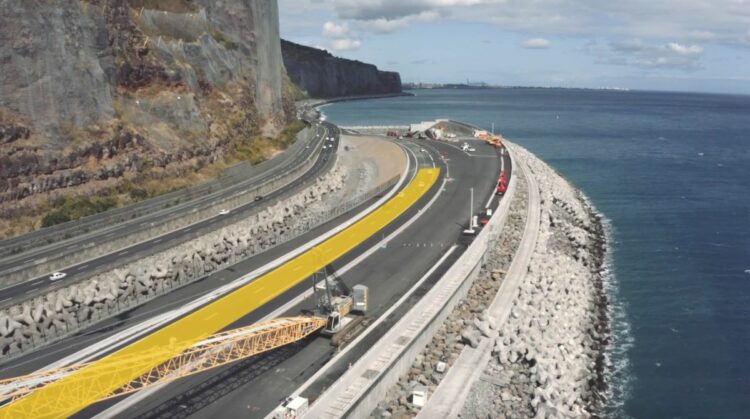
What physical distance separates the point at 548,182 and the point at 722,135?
12221 cm

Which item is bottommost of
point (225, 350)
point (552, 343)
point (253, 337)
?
point (552, 343)

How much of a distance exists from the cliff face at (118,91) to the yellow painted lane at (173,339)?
2840 cm

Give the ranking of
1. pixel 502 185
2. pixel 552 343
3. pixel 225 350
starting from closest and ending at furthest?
1. pixel 225 350
2. pixel 552 343
3. pixel 502 185

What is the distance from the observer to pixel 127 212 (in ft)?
200

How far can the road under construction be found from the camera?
2791 cm

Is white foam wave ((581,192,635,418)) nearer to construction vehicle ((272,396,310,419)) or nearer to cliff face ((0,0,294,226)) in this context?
construction vehicle ((272,396,310,419))

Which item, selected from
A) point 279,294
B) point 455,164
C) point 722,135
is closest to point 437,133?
point 455,164

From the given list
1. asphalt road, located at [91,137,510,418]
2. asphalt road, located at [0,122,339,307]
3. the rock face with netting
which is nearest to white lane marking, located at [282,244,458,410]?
asphalt road, located at [91,137,510,418]

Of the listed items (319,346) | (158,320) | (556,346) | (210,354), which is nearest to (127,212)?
(158,320)

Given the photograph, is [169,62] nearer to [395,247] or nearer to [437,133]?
[395,247]

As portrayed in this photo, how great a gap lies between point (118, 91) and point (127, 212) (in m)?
20.2

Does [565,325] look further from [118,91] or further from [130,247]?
[118,91]

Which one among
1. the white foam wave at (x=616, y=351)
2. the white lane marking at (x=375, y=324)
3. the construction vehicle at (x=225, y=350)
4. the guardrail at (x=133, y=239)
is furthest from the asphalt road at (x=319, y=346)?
the guardrail at (x=133, y=239)

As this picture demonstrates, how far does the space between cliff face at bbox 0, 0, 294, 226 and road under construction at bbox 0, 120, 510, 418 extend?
86.9ft
